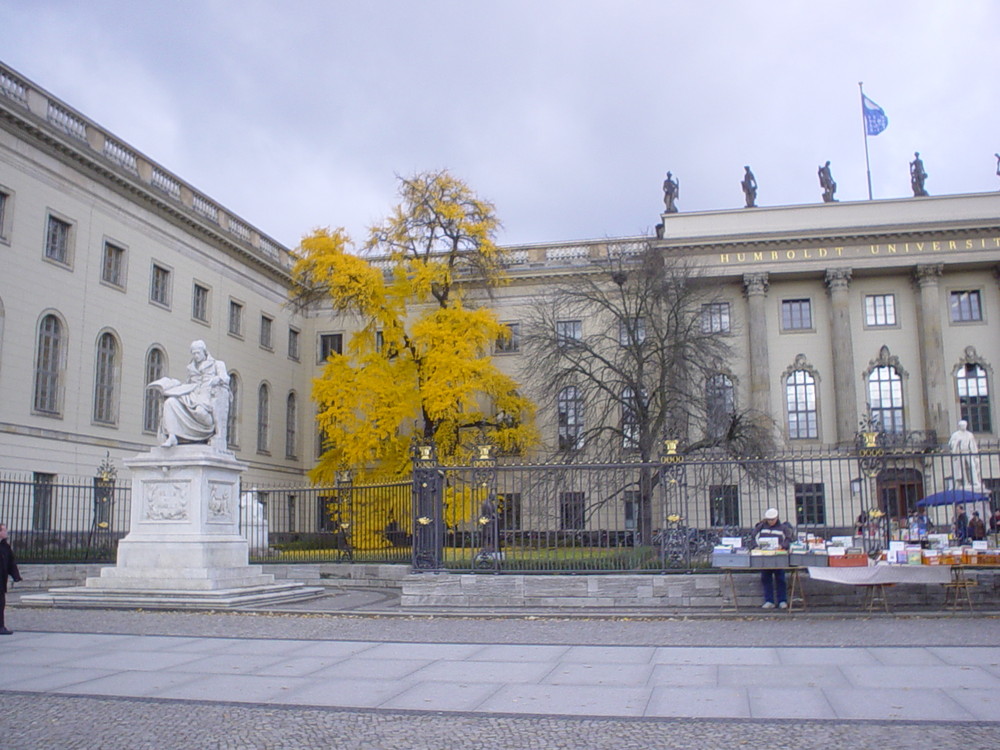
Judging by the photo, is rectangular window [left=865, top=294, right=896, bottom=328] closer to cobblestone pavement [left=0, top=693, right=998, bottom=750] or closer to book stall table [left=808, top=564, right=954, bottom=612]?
book stall table [left=808, top=564, right=954, bottom=612]

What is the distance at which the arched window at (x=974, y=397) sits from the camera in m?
47.5

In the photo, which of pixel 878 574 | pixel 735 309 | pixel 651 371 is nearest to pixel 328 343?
pixel 735 309

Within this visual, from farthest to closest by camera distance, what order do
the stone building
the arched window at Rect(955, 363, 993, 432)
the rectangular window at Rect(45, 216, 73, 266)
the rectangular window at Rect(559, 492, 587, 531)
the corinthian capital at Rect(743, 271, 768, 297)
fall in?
the corinthian capital at Rect(743, 271, 768, 297) → the arched window at Rect(955, 363, 993, 432) → the stone building → the rectangular window at Rect(45, 216, 73, 266) → the rectangular window at Rect(559, 492, 587, 531)

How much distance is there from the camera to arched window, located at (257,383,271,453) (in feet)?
155

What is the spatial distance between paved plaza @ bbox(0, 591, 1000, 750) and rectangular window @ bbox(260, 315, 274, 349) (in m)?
35.7

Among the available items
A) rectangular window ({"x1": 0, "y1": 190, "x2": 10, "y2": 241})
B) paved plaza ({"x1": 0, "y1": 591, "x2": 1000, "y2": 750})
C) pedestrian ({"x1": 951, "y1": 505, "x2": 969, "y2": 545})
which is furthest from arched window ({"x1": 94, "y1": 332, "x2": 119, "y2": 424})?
pedestrian ({"x1": 951, "y1": 505, "x2": 969, "y2": 545})

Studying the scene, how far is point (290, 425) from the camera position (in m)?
50.8

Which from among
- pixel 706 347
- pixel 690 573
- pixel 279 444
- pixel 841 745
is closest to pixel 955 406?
pixel 706 347

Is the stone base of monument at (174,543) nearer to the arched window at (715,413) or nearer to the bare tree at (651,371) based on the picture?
the bare tree at (651,371)

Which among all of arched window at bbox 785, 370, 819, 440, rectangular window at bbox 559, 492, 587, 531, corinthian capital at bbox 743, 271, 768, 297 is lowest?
rectangular window at bbox 559, 492, 587, 531

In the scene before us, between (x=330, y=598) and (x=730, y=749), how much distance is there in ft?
45.4

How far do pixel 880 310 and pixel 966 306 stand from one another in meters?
4.01

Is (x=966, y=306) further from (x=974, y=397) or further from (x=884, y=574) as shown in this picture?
(x=884, y=574)

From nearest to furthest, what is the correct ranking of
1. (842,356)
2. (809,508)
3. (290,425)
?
(809,508) → (842,356) → (290,425)
